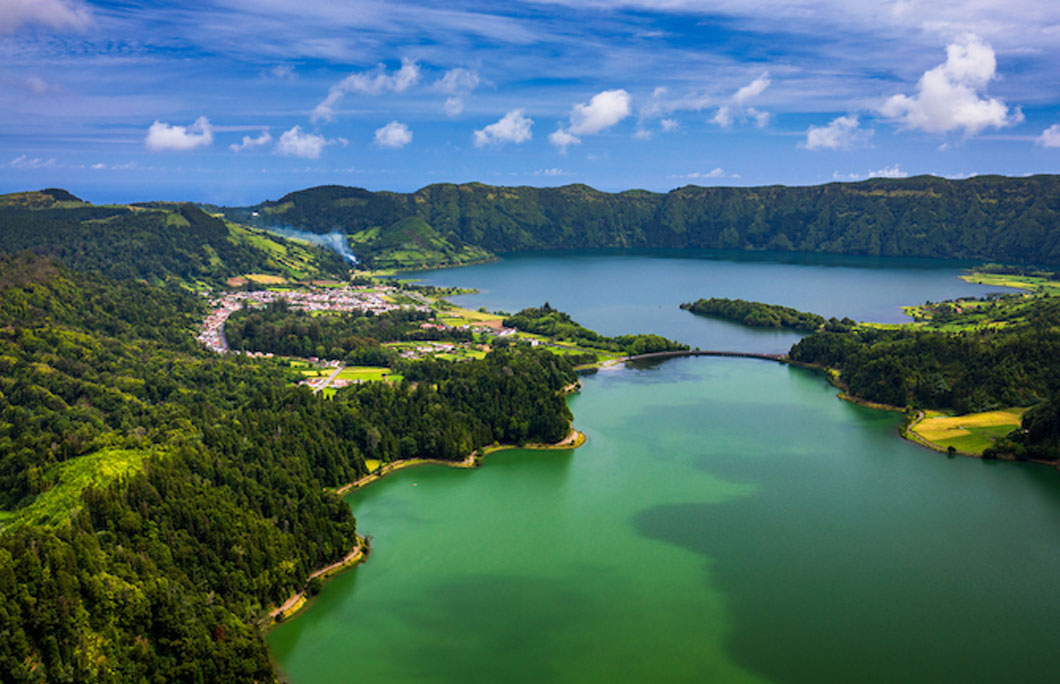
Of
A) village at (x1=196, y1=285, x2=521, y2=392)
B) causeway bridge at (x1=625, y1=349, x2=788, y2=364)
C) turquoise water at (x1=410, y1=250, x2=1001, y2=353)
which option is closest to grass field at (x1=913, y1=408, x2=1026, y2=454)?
causeway bridge at (x1=625, y1=349, x2=788, y2=364)

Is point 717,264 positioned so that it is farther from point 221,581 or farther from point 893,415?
point 221,581

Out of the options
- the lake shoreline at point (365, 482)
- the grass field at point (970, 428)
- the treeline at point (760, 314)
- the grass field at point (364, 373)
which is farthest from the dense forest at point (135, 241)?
the grass field at point (970, 428)

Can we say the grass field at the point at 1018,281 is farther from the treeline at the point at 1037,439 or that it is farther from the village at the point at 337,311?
the village at the point at 337,311

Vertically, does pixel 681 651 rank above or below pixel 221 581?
below

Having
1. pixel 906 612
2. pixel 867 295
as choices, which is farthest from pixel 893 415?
pixel 867 295

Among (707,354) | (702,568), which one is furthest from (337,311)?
(702,568)

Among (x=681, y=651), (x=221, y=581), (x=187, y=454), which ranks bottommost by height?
(x=681, y=651)
